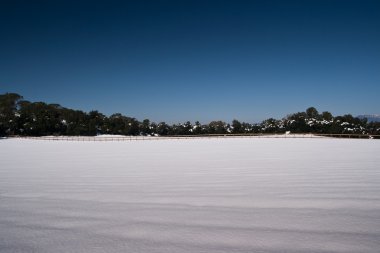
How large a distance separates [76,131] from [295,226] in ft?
175

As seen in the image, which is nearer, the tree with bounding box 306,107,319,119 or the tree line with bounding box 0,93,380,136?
the tree line with bounding box 0,93,380,136

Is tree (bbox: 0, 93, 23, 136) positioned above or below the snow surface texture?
above

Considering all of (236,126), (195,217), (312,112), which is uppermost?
(312,112)

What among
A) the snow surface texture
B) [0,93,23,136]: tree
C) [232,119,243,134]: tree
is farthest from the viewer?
[232,119,243,134]: tree

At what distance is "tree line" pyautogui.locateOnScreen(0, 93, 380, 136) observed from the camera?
47.0m

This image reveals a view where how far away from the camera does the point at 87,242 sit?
1995 mm

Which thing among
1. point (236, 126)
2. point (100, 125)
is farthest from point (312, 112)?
point (100, 125)

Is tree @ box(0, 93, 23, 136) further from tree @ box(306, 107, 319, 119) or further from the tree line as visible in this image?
tree @ box(306, 107, 319, 119)

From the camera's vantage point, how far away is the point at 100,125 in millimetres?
55938

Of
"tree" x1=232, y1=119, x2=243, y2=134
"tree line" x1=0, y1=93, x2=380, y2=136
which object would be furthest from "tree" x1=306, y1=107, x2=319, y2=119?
"tree" x1=232, y1=119, x2=243, y2=134

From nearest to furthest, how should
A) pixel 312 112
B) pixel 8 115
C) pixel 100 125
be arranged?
pixel 8 115, pixel 100 125, pixel 312 112

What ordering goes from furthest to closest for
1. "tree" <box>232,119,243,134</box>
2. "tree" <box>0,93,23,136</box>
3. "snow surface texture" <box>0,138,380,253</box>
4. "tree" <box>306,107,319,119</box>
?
"tree" <box>306,107,319,119</box>, "tree" <box>232,119,243,134</box>, "tree" <box>0,93,23,136</box>, "snow surface texture" <box>0,138,380,253</box>

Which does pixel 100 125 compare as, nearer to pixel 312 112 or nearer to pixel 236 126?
pixel 236 126

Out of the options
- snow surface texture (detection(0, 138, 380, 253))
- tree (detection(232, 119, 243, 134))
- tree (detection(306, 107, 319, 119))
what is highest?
tree (detection(306, 107, 319, 119))
